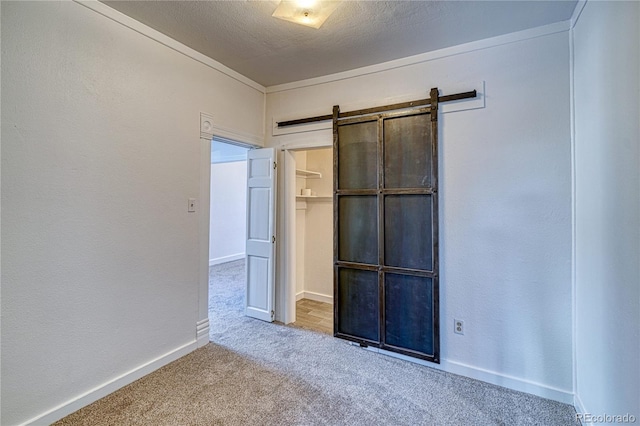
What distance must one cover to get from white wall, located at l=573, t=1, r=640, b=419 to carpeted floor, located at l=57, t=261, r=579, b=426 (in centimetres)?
56

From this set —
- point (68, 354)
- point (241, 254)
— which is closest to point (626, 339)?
point (68, 354)

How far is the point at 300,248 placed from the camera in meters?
4.18

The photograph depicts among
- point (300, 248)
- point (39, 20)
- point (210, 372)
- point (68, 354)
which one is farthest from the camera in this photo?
point (300, 248)

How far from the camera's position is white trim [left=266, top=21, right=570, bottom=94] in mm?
2113

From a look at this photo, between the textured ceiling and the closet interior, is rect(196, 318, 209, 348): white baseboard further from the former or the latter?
the textured ceiling

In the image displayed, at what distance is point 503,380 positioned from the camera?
2203mm

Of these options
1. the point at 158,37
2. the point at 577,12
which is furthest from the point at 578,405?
the point at 158,37

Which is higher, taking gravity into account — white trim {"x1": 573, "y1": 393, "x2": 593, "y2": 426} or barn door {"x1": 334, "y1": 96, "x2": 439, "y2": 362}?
barn door {"x1": 334, "y1": 96, "x2": 439, "y2": 362}

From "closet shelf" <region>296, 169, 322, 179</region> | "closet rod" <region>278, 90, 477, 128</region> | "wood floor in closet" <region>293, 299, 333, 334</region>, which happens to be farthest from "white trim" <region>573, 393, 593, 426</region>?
"closet shelf" <region>296, 169, 322, 179</region>

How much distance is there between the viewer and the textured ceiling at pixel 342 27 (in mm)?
1956

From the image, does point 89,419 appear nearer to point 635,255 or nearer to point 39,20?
point 39,20

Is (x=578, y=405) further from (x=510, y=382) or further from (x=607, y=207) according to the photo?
→ (x=607, y=207)

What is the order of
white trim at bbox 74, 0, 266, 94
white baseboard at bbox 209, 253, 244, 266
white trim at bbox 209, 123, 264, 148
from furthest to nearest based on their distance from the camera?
1. white baseboard at bbox 209, 253, 244, 266
2. white trim at bbox 209, 123, 264, 148
3. white trim at bbox 74, 0, 266, 94

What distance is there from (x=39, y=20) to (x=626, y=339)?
140 inches
